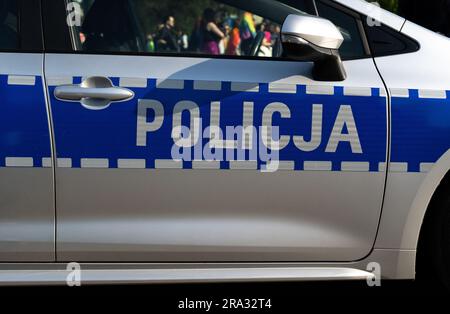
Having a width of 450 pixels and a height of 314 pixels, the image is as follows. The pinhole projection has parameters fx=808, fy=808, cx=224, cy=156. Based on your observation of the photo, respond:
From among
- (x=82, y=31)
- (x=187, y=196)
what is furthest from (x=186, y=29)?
(x=187, y=196)

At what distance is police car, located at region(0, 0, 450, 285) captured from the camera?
2709 millimetres

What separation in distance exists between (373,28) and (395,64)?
0.53 ft

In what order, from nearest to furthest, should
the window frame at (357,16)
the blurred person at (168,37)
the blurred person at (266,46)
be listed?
the window frame at (357,16), the blurred person at (266,46), the blurred person at (168,37)

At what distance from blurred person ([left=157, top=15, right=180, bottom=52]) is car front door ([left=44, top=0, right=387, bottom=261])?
0.51 m

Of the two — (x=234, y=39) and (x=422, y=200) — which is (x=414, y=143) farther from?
(x=234, y=39)

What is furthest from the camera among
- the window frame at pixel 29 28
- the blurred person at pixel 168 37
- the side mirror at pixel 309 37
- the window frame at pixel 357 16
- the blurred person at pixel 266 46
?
the blurred person at pixel 168 37

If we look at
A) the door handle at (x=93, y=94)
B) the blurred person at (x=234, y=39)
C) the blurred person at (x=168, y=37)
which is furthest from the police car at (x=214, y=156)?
the blurred person at (x=168, y=37)

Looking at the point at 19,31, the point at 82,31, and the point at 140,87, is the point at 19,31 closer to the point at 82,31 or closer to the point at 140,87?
the point at 82,31

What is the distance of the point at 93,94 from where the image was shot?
2.71 meters

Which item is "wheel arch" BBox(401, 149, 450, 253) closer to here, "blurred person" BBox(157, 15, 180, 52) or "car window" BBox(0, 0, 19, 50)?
"blurred person" BBox(157, 15, 180, 52)

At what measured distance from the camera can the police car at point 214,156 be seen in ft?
8.89

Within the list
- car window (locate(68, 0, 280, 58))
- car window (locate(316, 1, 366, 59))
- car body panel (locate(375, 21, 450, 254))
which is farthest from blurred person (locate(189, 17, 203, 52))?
car body panel (locate(375, 21, 450, 254))

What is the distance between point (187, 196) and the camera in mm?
2752

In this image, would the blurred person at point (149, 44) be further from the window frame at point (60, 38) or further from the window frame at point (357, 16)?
the window frame at point (357, 16)
